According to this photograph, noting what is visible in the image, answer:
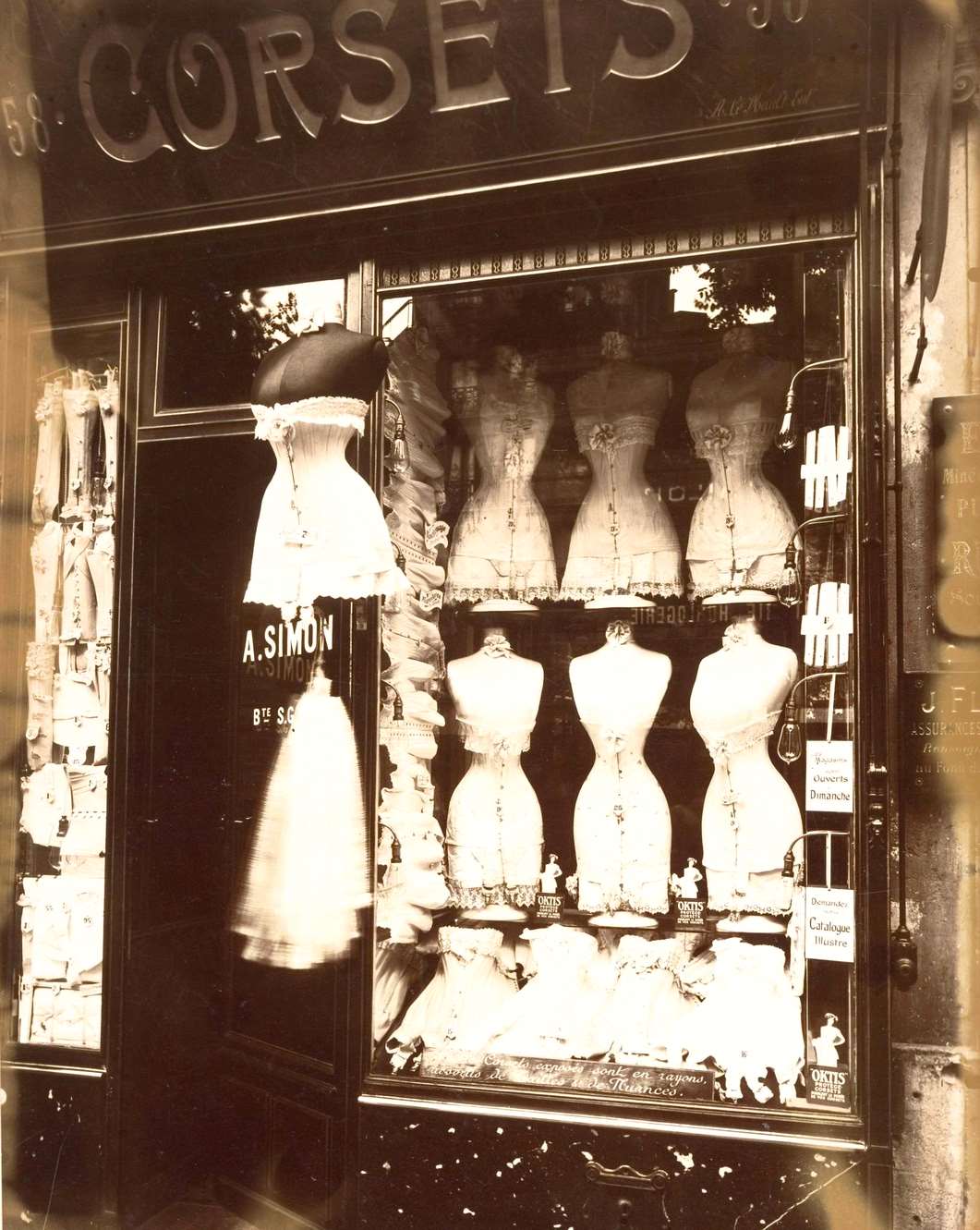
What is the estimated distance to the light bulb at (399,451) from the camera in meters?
3.58

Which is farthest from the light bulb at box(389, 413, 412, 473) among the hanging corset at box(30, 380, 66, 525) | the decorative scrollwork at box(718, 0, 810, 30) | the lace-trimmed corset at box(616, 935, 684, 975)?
the lace-trimmed corset at box(616, 935, 684, 975)

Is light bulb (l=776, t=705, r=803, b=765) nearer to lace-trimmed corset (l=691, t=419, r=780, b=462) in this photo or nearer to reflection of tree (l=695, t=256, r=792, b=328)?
lace-trimmed corset (l=691, t=419, r=780, b=462)

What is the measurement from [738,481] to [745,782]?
96 cm

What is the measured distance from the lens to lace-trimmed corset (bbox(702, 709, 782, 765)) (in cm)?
330

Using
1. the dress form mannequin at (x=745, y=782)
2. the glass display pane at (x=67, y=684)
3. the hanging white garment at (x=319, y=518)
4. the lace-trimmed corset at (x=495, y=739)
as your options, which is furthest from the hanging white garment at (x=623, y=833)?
the glass display pane at (x=67, y=684)

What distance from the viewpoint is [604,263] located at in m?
3.34

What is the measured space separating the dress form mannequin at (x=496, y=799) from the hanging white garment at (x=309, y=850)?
0.35m

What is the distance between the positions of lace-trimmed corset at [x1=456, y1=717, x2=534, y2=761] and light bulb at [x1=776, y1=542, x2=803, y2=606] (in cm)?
94

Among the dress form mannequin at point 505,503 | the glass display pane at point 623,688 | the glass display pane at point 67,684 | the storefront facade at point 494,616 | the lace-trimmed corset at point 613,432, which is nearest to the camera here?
the storefront facade at point 494,616

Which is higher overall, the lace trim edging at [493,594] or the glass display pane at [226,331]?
the glass display pane at [226,331]

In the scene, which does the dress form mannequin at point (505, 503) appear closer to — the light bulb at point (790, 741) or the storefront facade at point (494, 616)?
the storefront facade at point (494, 616)

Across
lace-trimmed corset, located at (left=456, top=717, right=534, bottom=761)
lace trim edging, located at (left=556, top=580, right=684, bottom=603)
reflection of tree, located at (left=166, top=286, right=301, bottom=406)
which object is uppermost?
reflection of tree, located at (left=166, top=286, right=301, bottom=406)

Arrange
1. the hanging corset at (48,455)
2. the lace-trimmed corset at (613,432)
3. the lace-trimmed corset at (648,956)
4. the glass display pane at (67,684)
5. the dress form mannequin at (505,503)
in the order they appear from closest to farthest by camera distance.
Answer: the lace-trimmed corset at (648,956), the lace-trimmed corset at (613,432), the dress form mannequin at (505,503), the glass display pane at (67,684), the hanging corset at (48,455)

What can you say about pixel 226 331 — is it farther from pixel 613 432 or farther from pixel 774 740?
pixel 774 740
